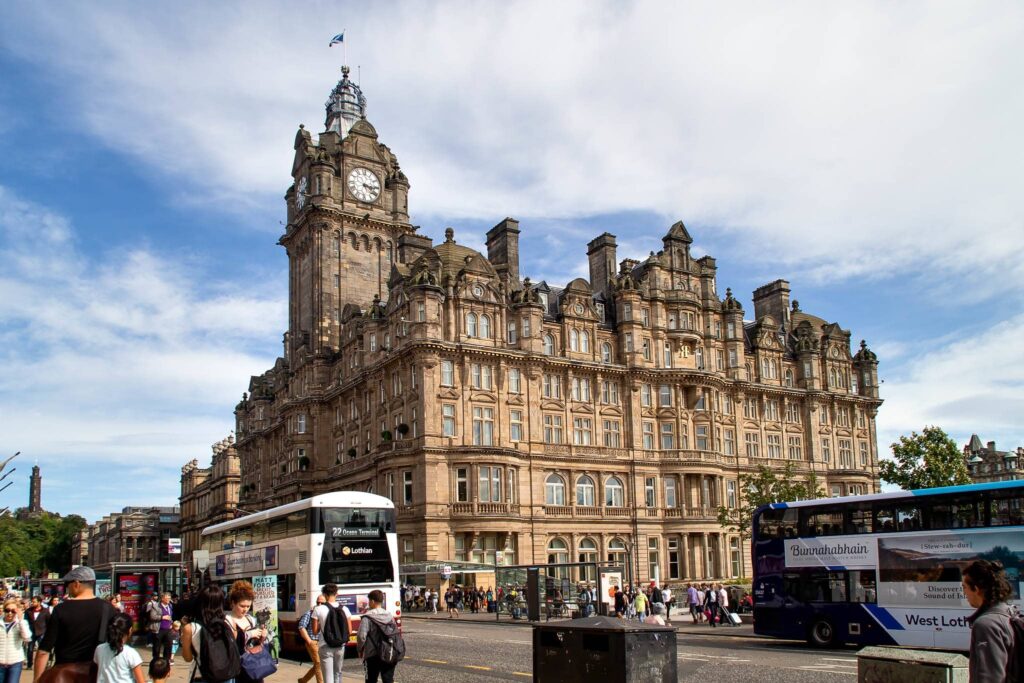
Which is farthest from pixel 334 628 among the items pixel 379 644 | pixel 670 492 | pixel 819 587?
pixel 670 492

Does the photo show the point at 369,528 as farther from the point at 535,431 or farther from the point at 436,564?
the point at 535,431

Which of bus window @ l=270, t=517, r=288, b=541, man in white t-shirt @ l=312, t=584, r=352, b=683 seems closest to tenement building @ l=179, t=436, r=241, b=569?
bus window @ l=270, t=517, r=288, b=541

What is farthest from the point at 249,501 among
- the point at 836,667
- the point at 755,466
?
the point at 836,667

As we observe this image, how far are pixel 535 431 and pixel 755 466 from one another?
20154 mm

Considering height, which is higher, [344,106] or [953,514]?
[344,106]

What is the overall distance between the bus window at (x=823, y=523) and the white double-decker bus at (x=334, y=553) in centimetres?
1225

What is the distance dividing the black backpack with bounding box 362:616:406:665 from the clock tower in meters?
60.5

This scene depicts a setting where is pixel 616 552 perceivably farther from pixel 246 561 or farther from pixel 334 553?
pixel 334 553

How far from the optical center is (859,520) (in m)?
27.3

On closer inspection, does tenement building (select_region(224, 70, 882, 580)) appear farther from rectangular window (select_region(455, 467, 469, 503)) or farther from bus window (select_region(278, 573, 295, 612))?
bus window (select_region(278, 573, 295, 612))

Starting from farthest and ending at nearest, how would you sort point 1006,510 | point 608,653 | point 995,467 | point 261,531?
point 995,467 → point 261,531 → point 1006,510 → point 608,653

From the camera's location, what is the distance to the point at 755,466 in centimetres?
7362

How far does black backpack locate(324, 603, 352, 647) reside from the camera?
1496 centimetres

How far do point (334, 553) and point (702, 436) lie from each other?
47.3 m
